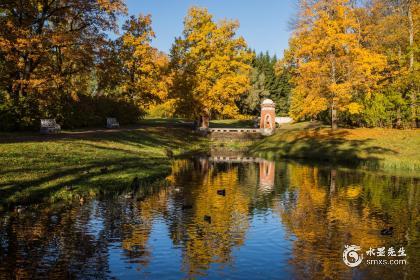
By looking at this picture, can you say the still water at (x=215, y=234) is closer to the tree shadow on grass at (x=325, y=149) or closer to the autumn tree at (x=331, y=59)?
the tree shadow on grass at (x=325, y=149)

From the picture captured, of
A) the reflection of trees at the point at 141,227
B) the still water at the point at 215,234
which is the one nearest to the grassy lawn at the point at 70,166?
the still water at the point at 215,234

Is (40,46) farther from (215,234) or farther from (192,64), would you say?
(192,64)

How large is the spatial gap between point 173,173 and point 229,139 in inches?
1149

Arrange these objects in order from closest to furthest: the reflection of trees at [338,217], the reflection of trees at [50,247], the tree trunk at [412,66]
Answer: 1. the reflection of trees at [50,247]
2. the reflection of trees at [338,217]
3. the tree trunk at [412,66]

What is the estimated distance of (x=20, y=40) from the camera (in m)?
31.2

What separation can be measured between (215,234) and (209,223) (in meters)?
1.26

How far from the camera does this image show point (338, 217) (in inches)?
674

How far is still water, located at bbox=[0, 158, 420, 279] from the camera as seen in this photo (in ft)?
37.0

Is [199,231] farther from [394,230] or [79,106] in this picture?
[79,106]

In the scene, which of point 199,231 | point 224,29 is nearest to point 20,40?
point 199,231

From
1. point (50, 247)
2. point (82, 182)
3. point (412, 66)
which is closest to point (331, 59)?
point (412, 66)

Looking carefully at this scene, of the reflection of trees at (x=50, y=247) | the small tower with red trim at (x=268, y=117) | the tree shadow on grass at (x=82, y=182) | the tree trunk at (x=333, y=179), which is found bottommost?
the reflection of trees at (x=50, y=247)

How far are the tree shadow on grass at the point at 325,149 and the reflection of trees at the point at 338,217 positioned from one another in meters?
8.51

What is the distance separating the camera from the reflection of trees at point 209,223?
489 inches
